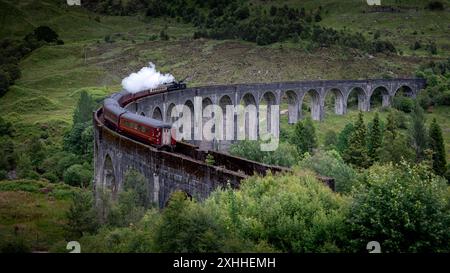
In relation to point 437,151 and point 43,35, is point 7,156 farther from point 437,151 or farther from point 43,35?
point 43,35

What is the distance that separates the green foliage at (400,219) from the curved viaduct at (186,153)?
272 inches

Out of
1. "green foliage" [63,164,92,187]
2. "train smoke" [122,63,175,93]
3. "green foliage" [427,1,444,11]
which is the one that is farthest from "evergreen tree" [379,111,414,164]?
"green foliage" [427,1,444,11]

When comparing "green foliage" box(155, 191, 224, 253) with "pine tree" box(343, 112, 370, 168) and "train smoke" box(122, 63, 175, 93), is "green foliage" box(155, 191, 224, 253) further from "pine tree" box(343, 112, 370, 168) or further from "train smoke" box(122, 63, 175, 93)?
"train smoke" box(122, 63, 175, 93)

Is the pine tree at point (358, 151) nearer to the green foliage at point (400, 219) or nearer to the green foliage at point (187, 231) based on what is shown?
the green foliage at point (400, 219)

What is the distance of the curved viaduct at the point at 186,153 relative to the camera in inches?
1100

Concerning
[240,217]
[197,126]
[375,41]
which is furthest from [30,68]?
[240,217]

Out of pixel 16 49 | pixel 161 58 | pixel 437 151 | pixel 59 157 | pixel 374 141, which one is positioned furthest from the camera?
pixel 16 49

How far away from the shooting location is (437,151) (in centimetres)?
5694

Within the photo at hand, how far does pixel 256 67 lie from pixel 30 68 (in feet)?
147

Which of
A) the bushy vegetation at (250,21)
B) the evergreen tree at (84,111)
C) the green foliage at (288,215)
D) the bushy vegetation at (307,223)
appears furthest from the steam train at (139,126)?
the bushy vegetation at (250,21)

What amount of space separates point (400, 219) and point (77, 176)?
152 feet

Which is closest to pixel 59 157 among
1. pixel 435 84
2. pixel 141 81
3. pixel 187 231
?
pixel 141 81

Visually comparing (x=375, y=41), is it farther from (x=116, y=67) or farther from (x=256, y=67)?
(x=116, y=67)
